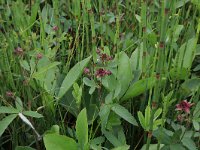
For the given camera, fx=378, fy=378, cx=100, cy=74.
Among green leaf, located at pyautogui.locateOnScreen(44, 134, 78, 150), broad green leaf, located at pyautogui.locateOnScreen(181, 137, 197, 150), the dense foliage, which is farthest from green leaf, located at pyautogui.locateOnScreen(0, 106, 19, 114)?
broad green leaf, located at pyautogui.locateOnScreen(181, 137, 197, 150)

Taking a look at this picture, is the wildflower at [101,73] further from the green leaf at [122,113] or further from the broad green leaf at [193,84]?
the broad green leaf at [193,84]

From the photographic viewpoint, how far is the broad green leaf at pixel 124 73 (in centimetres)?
111

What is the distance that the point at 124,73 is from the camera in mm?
1128

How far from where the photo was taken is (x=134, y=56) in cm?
122

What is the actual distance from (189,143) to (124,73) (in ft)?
0.98

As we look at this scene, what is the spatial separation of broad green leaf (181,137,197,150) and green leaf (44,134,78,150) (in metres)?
0.27

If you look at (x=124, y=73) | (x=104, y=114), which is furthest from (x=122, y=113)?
(x=124, y=73)

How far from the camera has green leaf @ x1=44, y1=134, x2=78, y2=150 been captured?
0.89m

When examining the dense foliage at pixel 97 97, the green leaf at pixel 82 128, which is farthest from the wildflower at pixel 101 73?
the green leaf at pixel 82 128

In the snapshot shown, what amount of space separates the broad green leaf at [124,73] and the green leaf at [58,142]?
0.83ft

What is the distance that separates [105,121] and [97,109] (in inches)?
3.7

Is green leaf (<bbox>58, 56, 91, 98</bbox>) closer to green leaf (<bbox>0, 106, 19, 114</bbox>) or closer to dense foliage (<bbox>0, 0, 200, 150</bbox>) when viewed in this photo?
dense foliage (<bbox>0, 0, 200, 150</bbox>)

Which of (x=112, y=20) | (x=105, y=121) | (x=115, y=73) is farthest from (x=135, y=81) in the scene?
(x=112, y=20)

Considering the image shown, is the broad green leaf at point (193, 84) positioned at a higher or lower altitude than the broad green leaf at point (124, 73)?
lower
